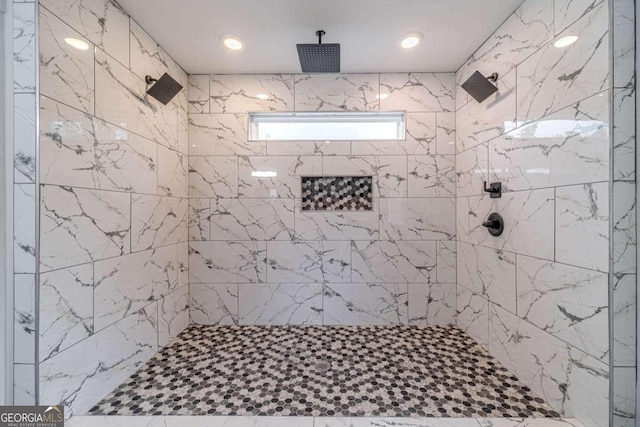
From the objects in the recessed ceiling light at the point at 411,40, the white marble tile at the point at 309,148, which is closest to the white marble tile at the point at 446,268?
the white marble tile at the point at 309,148

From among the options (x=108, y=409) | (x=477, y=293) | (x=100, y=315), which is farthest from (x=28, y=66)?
(x=477, y=293)

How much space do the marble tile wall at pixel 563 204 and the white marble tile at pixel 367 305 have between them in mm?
609

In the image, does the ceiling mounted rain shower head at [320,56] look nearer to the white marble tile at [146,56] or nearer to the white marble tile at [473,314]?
the white marble tile at [146,56]

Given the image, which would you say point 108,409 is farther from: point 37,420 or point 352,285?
point 352,285

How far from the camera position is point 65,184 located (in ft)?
3.77

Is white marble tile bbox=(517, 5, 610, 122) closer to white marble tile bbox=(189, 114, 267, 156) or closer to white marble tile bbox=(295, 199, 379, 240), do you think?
white marble tile bbox=(295, 199, 379, 240)

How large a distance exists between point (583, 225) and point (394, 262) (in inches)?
48.9

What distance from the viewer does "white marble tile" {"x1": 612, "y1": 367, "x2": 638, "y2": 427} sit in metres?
1.00

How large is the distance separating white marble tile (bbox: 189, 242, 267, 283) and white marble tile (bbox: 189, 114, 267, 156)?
2.70 feet

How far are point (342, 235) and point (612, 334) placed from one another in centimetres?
157

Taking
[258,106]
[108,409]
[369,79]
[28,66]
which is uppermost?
[369,79]

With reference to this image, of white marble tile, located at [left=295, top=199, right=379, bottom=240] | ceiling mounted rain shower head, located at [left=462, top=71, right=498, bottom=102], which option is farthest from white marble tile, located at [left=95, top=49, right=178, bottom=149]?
ceiling mounted rain shower head, located at [left=462, top=71, right=498, bottom=102]

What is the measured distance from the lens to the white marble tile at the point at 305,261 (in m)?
2.17
